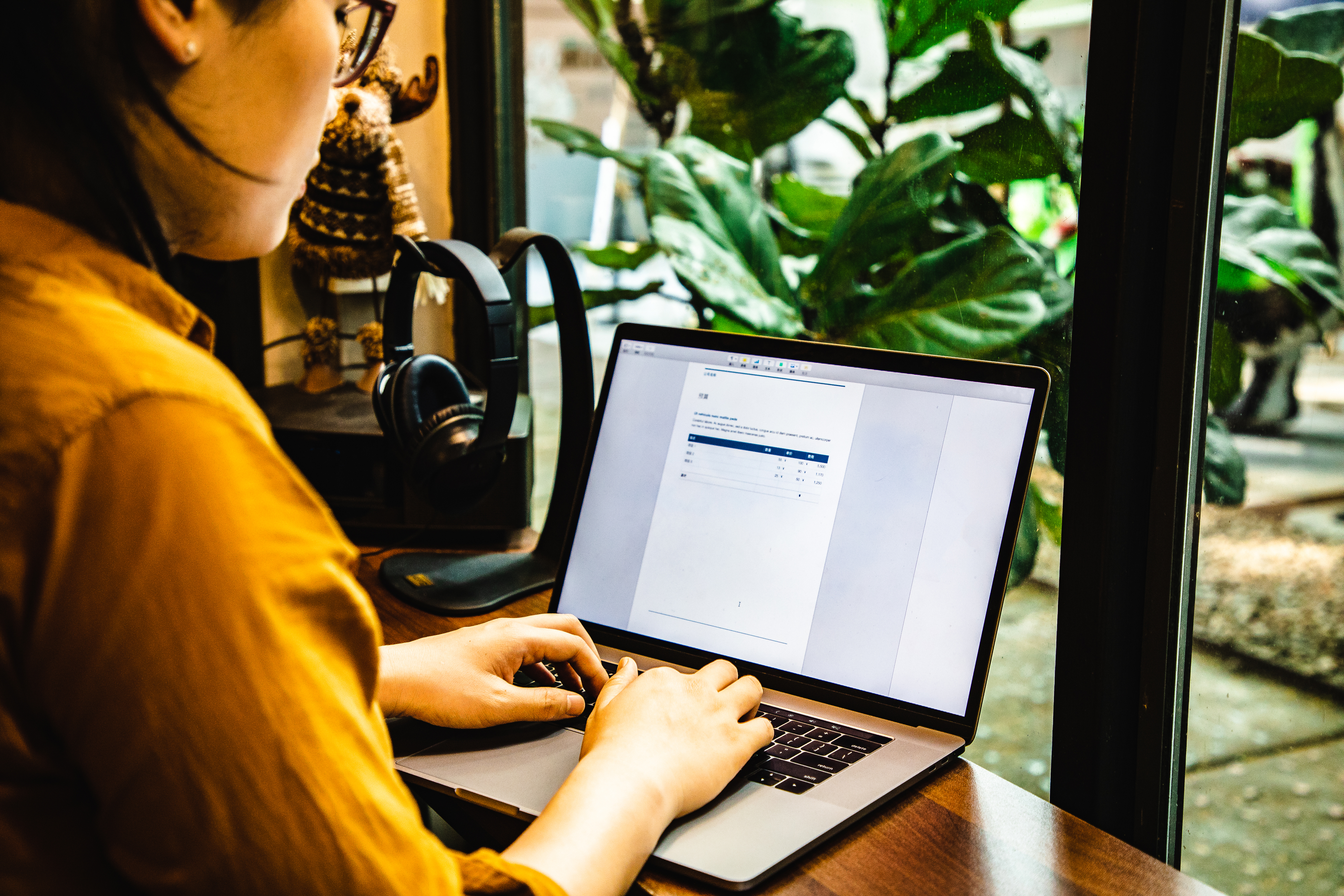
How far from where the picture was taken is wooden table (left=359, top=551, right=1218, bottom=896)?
555mm

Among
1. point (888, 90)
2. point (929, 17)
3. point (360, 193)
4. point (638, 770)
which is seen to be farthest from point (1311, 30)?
point (360, 193)

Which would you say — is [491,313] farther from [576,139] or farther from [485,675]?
[576,139]

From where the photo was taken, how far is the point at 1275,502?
137 centimetres

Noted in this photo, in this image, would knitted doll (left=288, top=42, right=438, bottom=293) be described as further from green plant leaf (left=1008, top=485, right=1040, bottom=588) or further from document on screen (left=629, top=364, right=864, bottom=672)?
green plant leaf (left=1008, top=485, right=1040, bottom=588)

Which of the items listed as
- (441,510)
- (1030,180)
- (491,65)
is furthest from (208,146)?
(491,65)

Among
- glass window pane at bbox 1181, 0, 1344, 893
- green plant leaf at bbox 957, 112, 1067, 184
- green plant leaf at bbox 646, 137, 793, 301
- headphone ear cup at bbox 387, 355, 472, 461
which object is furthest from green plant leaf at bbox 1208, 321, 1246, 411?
headphone ear cup at bbox 387, 355, 472, 461

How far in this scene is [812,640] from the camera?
0.76 metres

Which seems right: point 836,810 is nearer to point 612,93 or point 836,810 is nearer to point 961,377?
point 961,377

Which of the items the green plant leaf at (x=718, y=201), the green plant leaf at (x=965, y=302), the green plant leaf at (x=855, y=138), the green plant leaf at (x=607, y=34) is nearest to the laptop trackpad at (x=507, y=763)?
the green plant leaf at (x=965, y=302)

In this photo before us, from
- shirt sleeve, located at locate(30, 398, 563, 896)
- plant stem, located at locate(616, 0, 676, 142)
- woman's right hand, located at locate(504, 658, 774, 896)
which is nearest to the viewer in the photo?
shirt sleeve, located at locate(30, 398, 563, 896)

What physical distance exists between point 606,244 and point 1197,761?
3.35 feet

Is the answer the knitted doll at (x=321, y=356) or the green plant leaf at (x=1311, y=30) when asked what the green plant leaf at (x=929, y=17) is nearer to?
the green plant leaf at (x=1311, y=30)

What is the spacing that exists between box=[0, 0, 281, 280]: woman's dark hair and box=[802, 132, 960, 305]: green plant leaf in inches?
28.8

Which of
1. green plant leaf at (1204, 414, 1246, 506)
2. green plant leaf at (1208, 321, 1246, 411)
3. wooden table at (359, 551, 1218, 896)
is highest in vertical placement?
green plant leaf at (1208, 321, 1246, 411)
